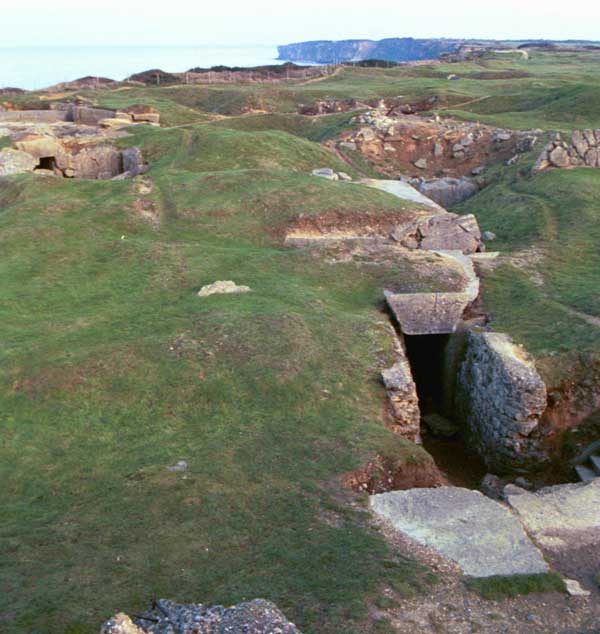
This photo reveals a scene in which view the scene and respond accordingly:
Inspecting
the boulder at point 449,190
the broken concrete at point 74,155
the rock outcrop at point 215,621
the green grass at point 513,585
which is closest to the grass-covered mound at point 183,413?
the green grass at point 513,585

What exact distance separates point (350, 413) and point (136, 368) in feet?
16.2

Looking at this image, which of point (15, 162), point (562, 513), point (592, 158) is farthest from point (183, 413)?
point (592, 158)

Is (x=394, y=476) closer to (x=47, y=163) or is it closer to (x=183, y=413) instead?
(x=183, y=413)

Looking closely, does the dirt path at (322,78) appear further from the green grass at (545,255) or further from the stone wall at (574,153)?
the green grass at (545,255)

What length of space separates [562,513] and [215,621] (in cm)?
711

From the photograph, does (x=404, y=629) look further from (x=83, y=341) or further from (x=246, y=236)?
(x=246, y=236)

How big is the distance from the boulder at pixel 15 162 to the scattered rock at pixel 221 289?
705 inches

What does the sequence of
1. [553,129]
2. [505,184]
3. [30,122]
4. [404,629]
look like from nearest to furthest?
1. [404,629]
2. [505,184]
3. [553,129]
4. [30,122]

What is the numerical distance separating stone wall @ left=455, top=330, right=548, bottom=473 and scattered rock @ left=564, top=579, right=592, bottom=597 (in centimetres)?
612

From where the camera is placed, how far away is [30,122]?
4350 cm

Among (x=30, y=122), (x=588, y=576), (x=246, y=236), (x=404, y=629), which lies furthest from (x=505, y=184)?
(x=30, y=122)

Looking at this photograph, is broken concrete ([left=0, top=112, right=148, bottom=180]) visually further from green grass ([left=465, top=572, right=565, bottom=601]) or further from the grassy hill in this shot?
green grass ([left=465, top=572, right=565, bottom=601])

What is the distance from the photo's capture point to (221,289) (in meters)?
19.1

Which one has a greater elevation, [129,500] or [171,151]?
[171,151]
